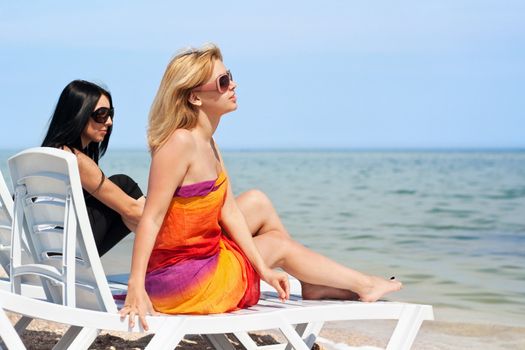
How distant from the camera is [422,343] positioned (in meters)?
6.18

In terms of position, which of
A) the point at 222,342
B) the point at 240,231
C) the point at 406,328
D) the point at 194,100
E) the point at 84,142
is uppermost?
the point at 194,100

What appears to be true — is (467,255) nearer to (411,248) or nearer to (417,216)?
(411,248)

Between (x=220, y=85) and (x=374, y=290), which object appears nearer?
(x=220, y=85)

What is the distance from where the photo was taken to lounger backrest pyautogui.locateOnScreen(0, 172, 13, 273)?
3844 millimetres

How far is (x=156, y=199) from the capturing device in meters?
3.32

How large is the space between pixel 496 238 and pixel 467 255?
204 centimetres

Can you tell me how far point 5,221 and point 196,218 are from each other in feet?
3.53

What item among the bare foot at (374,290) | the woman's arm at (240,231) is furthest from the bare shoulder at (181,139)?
the bare foot at (374,290)

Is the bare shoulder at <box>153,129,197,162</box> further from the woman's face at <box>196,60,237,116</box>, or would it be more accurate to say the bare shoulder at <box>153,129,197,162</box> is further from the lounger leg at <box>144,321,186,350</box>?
the lounger leg at <box>144,321,186,350</box>

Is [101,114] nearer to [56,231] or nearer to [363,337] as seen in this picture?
[56,231]

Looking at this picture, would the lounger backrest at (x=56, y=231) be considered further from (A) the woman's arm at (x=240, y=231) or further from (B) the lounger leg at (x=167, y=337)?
(A) the woman's arm at (x=240, y=231)

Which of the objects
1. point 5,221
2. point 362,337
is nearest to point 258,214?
point 5,221

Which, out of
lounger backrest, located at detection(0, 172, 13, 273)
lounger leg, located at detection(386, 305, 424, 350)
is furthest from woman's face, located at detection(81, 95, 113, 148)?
lounger leg, located at detection(386, 305, 424, 350)

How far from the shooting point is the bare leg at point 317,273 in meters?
3.70
